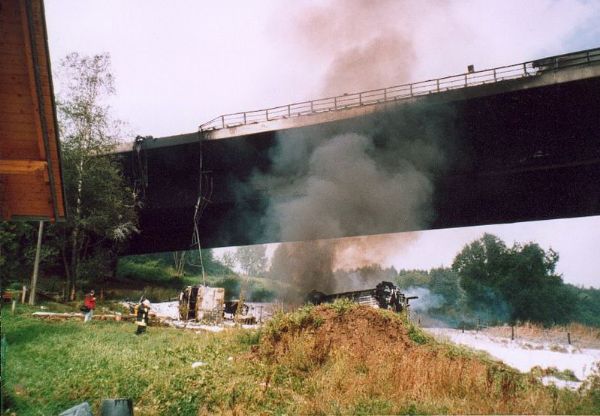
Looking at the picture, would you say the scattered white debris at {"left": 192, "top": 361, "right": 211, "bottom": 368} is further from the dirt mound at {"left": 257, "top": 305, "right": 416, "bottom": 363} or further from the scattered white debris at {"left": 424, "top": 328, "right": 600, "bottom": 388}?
the scattered white debris at {"left": 424, "top": 328, "right": 600, "bottom": 388}

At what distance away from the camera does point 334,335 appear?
30.4 feet

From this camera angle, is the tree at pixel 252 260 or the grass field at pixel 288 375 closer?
the grass field at pixel 288 375

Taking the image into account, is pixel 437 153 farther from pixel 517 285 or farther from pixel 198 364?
pixel 517 285

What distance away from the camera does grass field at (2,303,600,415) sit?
5574mm

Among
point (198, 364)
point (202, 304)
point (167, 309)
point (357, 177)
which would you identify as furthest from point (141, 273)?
point (198, 364)

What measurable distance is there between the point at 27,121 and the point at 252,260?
99.0 m

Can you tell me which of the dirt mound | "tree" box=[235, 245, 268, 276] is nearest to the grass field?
the dirt mound

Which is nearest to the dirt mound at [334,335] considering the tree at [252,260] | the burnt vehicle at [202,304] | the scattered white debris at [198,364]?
the scattered white debris at [198,364]

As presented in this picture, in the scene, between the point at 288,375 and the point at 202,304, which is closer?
the point at 288,375

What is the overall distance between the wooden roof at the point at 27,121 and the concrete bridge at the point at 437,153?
14083 mm

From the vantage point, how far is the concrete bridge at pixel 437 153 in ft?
49.3

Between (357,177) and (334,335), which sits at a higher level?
(357,177)

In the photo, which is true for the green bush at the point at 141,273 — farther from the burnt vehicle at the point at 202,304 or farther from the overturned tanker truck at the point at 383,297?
the overturned tanker truck at the point at 383,297

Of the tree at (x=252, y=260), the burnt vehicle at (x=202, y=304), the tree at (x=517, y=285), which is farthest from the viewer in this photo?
the tree at (x=252, y=260)
